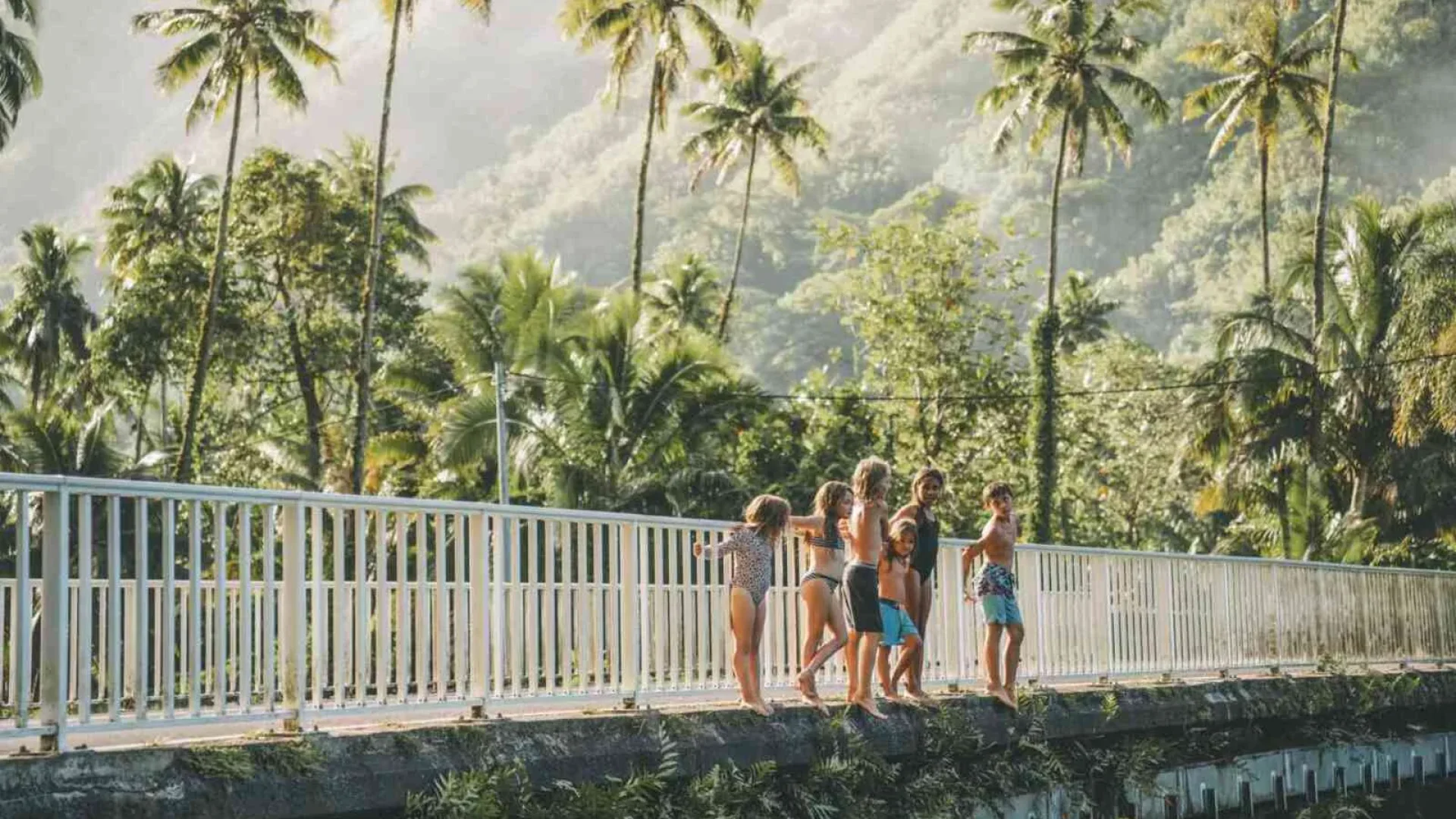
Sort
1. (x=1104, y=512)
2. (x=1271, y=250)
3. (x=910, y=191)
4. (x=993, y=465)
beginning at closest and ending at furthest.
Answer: (x=993, y=465) → (x=1104, y=512) → (x=1271, y=250) → (x=910, y=191)

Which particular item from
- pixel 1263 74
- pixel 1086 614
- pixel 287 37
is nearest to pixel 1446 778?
pixel 1086 614

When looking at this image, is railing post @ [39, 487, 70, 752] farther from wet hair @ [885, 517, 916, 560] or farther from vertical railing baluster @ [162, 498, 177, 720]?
wet hair @ [885, 517, 916, 560]

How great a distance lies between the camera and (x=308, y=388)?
1800 inches

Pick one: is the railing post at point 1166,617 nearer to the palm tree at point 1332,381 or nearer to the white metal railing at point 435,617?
the white metal railing at point 435,617

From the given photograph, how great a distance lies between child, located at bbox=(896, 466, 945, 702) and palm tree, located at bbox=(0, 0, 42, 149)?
2630cm

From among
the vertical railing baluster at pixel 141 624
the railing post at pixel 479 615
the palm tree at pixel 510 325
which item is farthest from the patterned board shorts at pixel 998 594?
the palm tree at pixel 510 325

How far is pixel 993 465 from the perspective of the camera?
159ft

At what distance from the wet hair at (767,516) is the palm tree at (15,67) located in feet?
89.2

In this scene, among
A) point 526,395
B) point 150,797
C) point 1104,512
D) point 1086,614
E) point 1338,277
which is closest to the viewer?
point 150,797

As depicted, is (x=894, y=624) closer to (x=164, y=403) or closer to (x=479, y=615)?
(x=479, y=615)

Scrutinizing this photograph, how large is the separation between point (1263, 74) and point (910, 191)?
134 meters

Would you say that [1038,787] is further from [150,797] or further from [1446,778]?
[1446,778]

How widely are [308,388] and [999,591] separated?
3479 centimetres

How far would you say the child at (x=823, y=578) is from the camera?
11.1m
